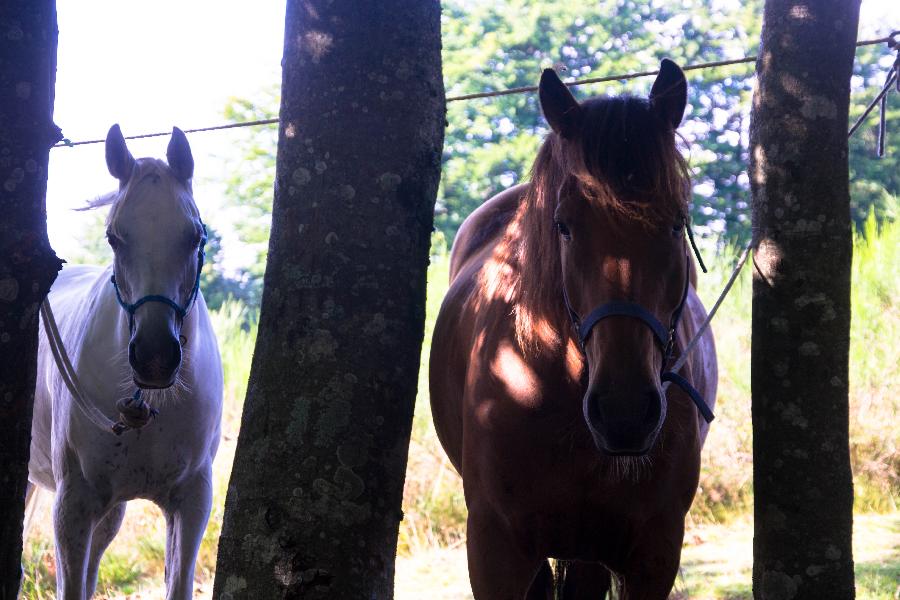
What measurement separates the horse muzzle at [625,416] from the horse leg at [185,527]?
237cm

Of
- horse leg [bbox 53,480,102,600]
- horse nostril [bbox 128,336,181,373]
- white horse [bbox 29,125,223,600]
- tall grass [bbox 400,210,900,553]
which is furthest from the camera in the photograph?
tall grass [bbox 400,210,900,553]

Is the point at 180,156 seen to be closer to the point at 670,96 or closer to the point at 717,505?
the point at 670,96

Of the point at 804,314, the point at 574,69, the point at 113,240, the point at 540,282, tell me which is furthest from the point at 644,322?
the point at 574,69

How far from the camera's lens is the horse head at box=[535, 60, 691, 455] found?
2.33 metres

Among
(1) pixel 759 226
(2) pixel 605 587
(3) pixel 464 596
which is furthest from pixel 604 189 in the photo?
(3) pixel 464 596

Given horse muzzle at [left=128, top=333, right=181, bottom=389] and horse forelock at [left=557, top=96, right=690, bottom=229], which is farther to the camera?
horse muzzle at [left=128, top=333, right=181, bottom=389]

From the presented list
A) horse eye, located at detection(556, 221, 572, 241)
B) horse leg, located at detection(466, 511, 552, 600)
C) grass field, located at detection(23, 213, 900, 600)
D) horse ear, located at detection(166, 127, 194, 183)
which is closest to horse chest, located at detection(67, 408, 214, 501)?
horse ear, located at detection(166, 127, 194, 183)

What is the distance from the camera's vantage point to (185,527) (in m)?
4.12

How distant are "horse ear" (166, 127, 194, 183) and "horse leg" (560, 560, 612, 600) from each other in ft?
7.32

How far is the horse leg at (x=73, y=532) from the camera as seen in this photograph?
389 centimetres

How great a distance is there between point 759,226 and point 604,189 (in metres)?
0.71

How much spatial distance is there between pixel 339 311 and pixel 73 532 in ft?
6.99

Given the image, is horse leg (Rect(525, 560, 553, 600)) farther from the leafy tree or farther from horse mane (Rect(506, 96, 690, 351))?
the leafy tree

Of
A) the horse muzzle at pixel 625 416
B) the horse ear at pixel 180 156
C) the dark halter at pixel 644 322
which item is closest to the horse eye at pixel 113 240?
the horse ear at pixel 180 156
